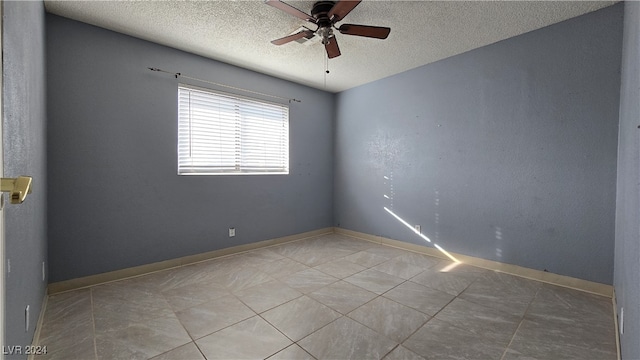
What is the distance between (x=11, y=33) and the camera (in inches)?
51.8

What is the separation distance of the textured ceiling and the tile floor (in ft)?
8.67

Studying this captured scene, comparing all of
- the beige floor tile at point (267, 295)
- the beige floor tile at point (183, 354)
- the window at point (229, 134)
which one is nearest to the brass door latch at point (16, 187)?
the beige floor tile at point (183, 354)

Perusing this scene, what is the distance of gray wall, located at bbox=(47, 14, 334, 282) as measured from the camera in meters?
2.56

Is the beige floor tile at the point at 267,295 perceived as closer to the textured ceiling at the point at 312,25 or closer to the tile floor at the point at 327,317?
the tile floor at the point at 327,317

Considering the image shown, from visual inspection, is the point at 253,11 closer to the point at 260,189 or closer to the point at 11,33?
the point at 11,33

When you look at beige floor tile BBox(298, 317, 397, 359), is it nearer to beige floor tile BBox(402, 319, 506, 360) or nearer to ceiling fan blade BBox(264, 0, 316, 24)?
beige floor tile BBox(402, 319, 506, 360)

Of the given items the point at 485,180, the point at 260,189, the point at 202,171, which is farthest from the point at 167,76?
the point at 485,180

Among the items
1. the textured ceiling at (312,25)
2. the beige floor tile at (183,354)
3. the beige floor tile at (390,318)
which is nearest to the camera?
the beige floor tile at (183,354)

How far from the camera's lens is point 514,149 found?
9.90ft

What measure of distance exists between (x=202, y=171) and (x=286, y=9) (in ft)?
7.35

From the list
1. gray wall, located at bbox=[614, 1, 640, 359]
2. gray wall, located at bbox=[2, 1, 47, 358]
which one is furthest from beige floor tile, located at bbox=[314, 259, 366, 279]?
gray wall, located at bbox=[2, 1, 47, 358]

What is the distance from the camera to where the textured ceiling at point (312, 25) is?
2.42 metres

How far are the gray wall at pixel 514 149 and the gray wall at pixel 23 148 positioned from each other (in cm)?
386

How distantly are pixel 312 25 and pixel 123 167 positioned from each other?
2511 mm
